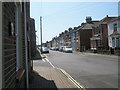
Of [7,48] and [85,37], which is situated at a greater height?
[85,37]

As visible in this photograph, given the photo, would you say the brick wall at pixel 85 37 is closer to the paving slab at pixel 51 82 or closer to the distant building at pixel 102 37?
the distant building at pixel 102 37

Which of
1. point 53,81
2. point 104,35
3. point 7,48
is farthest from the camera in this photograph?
point 104,35

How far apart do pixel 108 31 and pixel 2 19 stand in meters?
44.0

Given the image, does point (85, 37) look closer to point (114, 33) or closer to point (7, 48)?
point (114, 33)

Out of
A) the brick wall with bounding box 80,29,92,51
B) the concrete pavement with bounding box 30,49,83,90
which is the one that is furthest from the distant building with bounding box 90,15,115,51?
the concrete pavement with bounding box 30,49,83,90

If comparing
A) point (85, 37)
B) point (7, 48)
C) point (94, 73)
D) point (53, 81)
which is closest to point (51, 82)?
point (53, 81)

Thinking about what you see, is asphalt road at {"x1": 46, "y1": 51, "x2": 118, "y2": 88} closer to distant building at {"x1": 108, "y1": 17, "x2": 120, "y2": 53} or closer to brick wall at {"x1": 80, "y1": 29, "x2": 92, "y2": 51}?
distant building at {"x1": 108, "y1": 17, "x2": 120, "y2": 53}

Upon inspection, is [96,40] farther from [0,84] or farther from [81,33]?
[0,84]

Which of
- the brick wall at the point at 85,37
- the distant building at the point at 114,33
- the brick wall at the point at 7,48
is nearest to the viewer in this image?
the brick wall at the point at 7,48

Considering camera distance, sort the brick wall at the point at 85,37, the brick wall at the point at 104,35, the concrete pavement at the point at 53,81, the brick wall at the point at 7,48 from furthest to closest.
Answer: the brick wall at the point at 85,37 < the brick wall at the point at 104,35 < the concrete pavement at the point at 53,81 < the brick wall at the point at 7,48

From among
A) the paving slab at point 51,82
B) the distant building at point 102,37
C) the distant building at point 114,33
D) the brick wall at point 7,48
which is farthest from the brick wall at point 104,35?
the brick wall at point 7,48

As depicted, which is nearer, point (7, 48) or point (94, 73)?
point (7, 48)

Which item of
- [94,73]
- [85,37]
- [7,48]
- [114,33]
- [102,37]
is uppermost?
[114,33]

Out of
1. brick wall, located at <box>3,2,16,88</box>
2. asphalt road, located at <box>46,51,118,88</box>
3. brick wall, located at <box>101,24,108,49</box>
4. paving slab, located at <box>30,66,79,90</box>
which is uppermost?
brick wall, located at <box>101,24,108,49</box>
